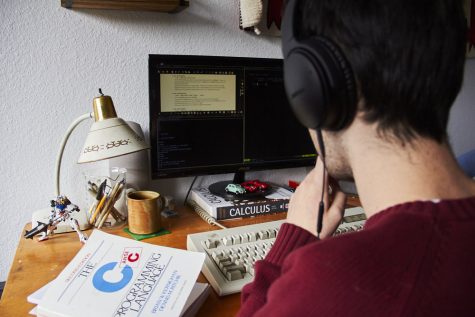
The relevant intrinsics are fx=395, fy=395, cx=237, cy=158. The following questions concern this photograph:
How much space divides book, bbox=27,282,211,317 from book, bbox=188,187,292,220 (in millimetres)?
370

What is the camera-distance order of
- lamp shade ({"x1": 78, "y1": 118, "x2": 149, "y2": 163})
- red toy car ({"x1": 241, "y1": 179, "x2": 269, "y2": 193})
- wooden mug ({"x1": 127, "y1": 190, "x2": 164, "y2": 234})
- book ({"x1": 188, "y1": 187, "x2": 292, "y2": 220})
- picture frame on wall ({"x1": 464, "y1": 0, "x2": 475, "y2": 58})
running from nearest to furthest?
lamp shade ({"x1": 78, "y1": 118, "x2": 149, "y2": 163}) → wooden mug ({"x1": 127, "y1": 190, "x2": 164, "y2": 234}) → book ({"x1": 188, "y1": 187, "x2": 292, "y2": 220}) → red toy car ({"x1": 241, "y1": 179, "x2": 269, "y2": 193}) → picture frame on wall ({"x1": 464, "y1": 0, "x2": 475, "y2": 58})

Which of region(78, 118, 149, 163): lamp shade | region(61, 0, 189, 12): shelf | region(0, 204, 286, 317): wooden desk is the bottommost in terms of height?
region(0, 204, 286, 317): wooden desk

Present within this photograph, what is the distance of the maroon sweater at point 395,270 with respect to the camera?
1.34ft

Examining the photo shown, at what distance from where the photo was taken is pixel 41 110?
3.60 feet

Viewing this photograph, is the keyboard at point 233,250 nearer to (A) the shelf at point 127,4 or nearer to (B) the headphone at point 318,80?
(B) the headphone at point 318,80

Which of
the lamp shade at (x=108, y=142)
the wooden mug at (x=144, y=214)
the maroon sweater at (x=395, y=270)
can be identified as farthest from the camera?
the wooden mug at (x=144, y=214)

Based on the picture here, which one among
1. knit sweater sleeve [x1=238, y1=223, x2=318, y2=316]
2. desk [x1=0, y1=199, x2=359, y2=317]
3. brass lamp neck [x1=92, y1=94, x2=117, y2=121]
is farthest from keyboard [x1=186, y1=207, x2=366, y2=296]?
brass lamp neck [x1=92, y1=94, x2=117, y2=121]

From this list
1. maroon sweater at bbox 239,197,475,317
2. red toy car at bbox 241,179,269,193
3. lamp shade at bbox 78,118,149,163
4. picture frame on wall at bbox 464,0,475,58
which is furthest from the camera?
picture frame on wall at bbox 464,0,475,58

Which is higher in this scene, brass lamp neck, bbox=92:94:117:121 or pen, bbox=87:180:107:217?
brass lamp neck, bbox=92:94:117:121

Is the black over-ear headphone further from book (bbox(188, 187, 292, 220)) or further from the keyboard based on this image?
book (bbox(188, 187, 292, 220))

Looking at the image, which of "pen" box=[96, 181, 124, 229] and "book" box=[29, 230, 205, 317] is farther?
"pen" box=[96, 181, 124, 229]

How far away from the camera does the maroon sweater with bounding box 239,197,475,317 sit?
410 millimetres

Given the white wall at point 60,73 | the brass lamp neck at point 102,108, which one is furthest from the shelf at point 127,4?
the brass lamp neck at point 102,108

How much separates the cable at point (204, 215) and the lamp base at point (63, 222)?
0.98ft
